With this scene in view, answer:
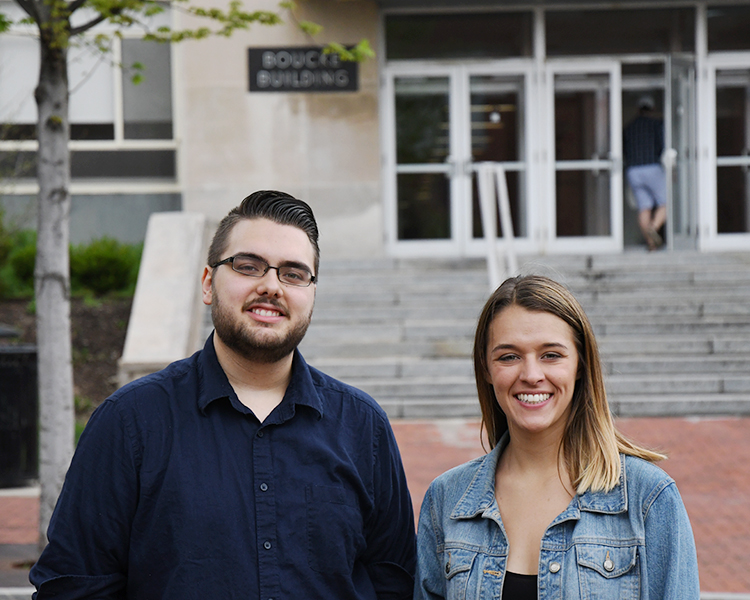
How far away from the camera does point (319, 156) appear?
545 inches

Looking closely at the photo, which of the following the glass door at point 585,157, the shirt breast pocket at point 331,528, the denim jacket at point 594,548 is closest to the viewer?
the denim jacket at point 594,548

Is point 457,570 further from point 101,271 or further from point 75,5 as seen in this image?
point 101,271

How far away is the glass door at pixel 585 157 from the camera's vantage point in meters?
14.0

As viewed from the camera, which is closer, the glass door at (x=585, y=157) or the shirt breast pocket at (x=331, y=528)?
the shirt breast pocket at (x=331, y=528)

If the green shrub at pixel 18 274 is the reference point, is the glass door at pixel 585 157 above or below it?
above

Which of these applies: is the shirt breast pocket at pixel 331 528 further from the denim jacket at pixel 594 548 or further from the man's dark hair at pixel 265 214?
the man's dark hair at pixel 265 214

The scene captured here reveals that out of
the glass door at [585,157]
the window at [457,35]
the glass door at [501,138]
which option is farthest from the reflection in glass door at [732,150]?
the window at [457,35]

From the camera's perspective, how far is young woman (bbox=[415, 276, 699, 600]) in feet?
7.19

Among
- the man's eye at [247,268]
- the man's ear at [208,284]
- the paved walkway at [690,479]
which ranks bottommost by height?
the paved walkway at [690,479]

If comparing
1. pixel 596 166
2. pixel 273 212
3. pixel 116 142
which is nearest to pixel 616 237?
pixel 596 166

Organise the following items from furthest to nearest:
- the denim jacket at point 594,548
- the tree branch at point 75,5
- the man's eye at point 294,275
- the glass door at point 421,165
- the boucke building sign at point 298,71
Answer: the glass door at point 421,165
the boucke building sign at point 298,71
the tree branch at point 75,5
the man's eye at point 294,275
the denim jacket at point 594,548

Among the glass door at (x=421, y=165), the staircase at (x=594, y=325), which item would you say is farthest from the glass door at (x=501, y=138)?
the staircase at (x=594, y=325)

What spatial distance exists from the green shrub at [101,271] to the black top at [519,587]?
1132cm

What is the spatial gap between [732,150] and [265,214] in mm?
13353
